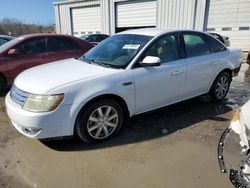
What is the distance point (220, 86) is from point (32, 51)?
4.53 metres

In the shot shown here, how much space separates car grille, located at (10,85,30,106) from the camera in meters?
3.42

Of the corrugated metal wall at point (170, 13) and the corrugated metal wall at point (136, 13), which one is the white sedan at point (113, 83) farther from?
the corrugated metal wall at point (136, 13)

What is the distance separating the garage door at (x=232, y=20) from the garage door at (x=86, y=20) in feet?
29.7

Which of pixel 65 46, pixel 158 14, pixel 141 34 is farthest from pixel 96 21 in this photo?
pixel 141 34

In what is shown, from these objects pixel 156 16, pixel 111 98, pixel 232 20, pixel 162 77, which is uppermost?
pixel 156 16

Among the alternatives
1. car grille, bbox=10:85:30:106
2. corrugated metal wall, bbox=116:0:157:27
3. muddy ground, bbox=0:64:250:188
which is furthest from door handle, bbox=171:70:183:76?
corrugated metal wall, bbox=116:0:157:27

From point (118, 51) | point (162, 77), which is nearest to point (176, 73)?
point (162, 77)

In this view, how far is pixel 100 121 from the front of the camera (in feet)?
12.2

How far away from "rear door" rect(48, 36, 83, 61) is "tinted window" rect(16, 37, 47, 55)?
184mm

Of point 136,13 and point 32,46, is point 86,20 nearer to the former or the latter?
point 136,13

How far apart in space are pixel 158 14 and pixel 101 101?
48.0 ft

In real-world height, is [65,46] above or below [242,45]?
above

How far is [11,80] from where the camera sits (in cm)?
630

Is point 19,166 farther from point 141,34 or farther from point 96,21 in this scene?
point 96,21
